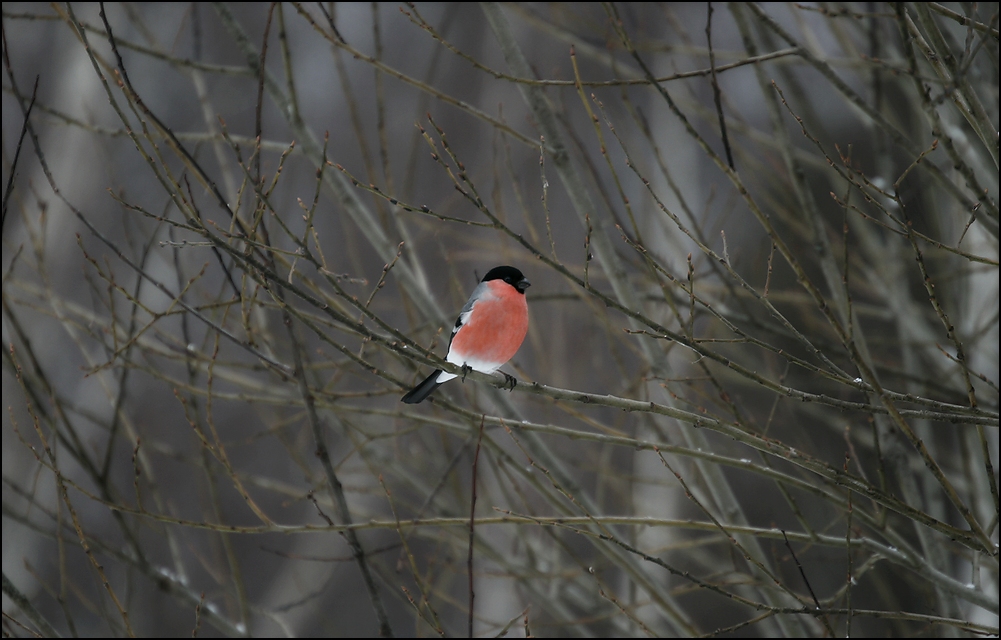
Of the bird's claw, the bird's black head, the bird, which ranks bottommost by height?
the bird's claw

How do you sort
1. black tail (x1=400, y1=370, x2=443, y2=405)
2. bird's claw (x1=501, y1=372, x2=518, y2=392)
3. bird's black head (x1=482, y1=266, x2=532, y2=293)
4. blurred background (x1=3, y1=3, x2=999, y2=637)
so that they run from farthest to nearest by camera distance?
bird's black head (x1=482, y1=266, x2=532, y2=293) < black tail (x1=400, y1=370, x2=443, y2=405) < bird's claw (x1=501, y1=372, x2=518, y2=392) < blurred background (x1=3, y1=3, x2=999, y2=637)

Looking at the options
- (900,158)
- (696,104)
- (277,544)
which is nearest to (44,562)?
(277,544)

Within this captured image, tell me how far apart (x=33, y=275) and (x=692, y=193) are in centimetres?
773

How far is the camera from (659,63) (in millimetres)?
10750

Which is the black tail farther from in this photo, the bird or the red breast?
the red breast

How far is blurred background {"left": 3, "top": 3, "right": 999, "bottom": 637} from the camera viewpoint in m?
1.76

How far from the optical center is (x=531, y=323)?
139 inches

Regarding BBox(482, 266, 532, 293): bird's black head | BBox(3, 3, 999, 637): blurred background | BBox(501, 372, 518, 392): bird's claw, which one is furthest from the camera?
BBox(482, 266, 532, 293): bird's black head

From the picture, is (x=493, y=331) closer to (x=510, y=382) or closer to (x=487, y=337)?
(x=487, y=337)

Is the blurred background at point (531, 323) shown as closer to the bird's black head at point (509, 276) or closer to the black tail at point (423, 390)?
the black tail at point (423, 390)

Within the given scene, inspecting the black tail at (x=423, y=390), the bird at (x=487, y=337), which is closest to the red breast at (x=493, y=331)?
the bird at (x=487, y=337)

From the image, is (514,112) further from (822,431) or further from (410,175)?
(410,175)

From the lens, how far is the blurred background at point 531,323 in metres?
1.76

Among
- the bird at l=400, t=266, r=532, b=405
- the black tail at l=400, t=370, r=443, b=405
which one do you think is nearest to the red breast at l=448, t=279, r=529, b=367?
the bird at l=400, t=266, r=532, b=405
